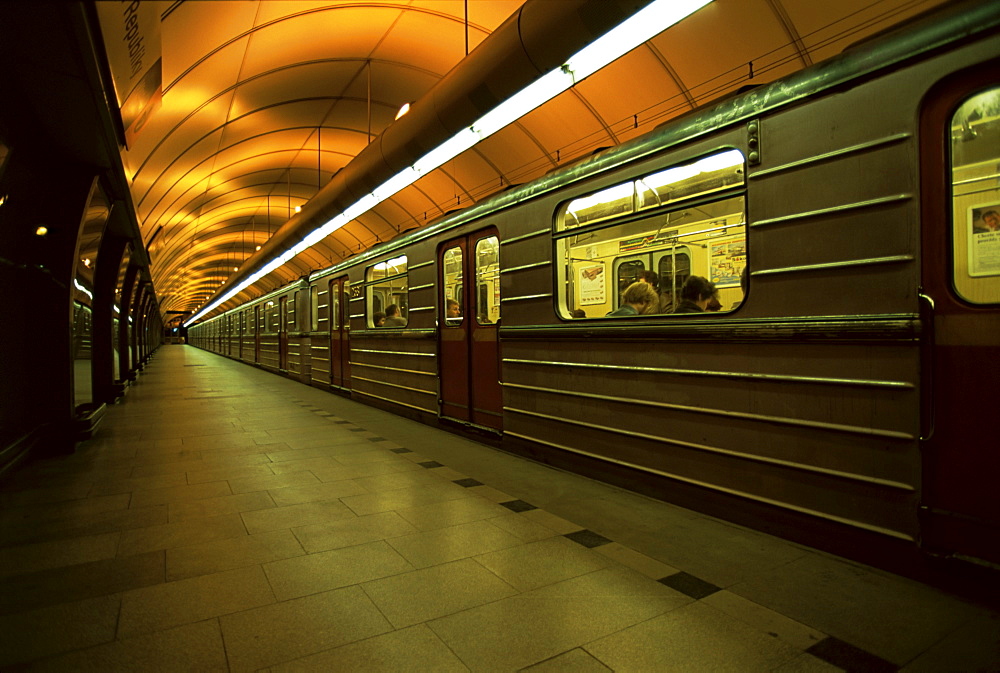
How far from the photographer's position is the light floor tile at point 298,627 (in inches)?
85.4

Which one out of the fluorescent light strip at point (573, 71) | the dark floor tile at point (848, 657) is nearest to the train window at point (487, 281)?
the fluorescent light strip at point (573, 71)

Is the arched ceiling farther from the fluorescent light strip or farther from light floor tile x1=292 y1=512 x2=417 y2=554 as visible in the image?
light floor tile x1=292 y1=512 x2=417 y2=554

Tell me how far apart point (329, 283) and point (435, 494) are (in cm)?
754

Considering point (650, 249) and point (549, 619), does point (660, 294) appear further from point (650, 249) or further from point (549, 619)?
point (549, 619)

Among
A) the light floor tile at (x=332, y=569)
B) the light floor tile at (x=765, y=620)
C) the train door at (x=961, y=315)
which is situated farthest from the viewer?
the light floor tile at (x=332, y=569)

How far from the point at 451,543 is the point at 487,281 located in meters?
3.37

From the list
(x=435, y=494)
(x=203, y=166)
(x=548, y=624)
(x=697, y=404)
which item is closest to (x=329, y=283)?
(x=203, y=166)

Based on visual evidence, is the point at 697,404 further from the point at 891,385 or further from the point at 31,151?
the point at 31,151

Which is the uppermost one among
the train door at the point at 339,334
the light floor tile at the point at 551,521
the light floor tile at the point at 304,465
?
the train door at the point at 339,334

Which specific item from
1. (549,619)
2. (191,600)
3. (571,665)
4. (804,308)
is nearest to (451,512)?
(549,619)

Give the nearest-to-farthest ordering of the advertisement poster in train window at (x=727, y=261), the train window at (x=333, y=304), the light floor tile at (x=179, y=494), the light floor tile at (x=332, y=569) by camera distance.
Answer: the light floor tile at (x=332, y=569) < the light floor tile at (x=179, y=494) < the advertisement poster in train window at (x=727, y=261) < the train window at (x=333, y=304)

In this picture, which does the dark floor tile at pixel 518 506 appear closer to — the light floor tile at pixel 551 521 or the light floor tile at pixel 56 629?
the light floor tile at pixel 551 521

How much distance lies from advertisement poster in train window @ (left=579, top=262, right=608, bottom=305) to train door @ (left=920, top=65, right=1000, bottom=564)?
2.67m

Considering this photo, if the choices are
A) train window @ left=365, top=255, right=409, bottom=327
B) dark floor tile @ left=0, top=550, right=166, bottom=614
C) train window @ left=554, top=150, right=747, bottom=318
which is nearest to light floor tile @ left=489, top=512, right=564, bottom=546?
train window @ left=554, top=150, right=747, bottom=318
